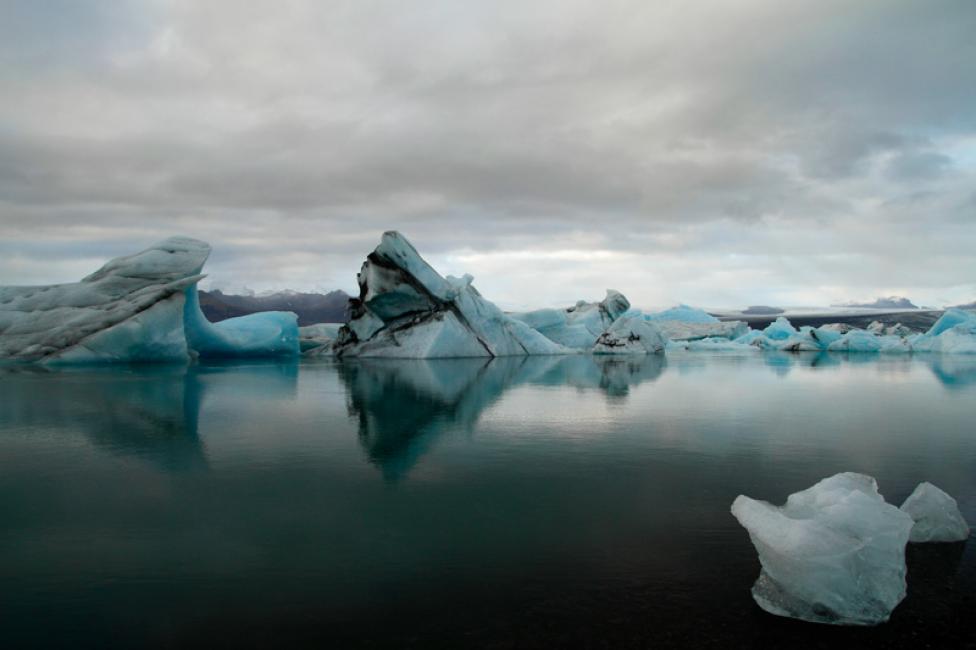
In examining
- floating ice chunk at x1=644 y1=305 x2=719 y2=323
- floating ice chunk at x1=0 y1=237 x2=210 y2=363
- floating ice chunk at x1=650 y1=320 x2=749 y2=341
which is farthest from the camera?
floating ice chunk at x1=644 y1=305 x2=719 y2=323

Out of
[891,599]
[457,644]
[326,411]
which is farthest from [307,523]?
[326,411]

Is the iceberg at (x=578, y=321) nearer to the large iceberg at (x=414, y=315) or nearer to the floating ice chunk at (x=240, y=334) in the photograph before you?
the large iceberg at (x=414, y=315)

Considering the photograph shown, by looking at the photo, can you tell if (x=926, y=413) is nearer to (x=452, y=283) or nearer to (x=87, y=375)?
(x=87, y=375)

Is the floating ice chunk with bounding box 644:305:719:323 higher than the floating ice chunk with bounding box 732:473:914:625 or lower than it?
higher

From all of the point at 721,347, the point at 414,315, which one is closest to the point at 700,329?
the point at 721,347

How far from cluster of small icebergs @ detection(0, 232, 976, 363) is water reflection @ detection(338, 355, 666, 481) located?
5.31 metres

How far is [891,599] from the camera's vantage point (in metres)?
2.49

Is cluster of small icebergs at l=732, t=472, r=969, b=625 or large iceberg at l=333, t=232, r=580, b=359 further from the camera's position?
large iceberg at l=333, t=232, r=580, b=359

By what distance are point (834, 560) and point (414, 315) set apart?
800 inches

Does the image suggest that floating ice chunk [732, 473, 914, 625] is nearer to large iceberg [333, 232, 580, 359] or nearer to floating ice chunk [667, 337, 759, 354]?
large iceberg [333, 232, 580, 359]

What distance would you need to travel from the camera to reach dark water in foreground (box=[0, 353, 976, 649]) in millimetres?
2369

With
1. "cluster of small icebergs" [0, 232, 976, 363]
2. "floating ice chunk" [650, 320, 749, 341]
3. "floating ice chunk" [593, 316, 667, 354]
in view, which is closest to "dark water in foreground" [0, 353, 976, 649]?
"cluster of small icebergs" [0, 232, 976, 363]

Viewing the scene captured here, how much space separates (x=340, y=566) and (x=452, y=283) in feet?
65.8

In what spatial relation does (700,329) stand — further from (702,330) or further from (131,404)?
(131,404)
